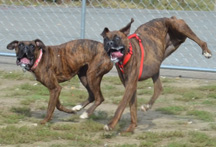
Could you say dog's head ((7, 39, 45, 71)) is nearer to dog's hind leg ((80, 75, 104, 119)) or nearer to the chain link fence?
dog's hind leg ((80, 75, 104, 119))

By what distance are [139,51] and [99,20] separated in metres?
9.75

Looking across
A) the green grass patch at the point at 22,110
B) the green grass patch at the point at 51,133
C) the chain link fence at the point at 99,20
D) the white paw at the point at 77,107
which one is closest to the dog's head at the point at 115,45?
the green grass patch at the point at 51,133

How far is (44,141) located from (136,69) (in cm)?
130

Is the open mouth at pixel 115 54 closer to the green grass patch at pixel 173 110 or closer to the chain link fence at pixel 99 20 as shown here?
the green grass patch at pixel 173 110

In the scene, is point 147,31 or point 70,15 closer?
point 147,31

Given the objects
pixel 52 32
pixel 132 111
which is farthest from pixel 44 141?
pixel 52 32

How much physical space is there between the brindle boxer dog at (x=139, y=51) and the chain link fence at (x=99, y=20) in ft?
10.3

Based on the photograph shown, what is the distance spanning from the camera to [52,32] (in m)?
14.6

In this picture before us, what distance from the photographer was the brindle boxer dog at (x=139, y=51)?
663cm

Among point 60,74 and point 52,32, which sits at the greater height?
point 60,74

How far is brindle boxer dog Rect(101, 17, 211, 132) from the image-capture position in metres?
6.63

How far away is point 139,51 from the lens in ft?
23.4

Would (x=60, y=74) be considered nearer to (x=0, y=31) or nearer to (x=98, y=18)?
(x=0, y=31)

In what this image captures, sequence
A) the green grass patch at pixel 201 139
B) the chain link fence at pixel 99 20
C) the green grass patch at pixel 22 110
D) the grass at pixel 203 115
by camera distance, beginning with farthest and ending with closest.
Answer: the chain link fence at pixel 99 20, the green grass patch at pixel 22 110, the grass at pixel 203 115, the green grass patch at pixel 201 139
